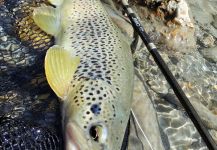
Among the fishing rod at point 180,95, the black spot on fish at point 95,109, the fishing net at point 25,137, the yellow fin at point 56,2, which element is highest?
the yellow fin at point 56,2

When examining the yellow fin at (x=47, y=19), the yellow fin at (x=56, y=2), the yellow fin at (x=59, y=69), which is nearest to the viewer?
the yellow fin at (x=59, y=69)

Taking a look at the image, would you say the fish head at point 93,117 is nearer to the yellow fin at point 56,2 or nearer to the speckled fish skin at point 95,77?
the speckled fish skin at point 95,77

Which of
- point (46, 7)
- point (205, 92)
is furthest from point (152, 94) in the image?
point (46, 7)

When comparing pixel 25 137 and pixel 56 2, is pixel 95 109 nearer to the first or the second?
pixel 25 137

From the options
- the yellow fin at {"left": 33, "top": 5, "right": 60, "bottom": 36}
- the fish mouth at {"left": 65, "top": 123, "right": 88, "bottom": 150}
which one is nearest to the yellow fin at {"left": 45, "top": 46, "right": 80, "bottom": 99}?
the fish mouth at {"left": 65, "top": 123, "right": 88, "bottom": 150}

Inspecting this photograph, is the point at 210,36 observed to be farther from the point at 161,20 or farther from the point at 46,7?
the point at 46,7

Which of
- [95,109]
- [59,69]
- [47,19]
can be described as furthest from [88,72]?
[47,19]

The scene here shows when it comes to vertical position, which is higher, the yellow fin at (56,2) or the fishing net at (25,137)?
the yellow fin at (56,2)

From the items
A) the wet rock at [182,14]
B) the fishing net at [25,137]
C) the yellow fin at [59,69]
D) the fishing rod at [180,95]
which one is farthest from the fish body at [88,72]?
the wet rock at [182,14]
